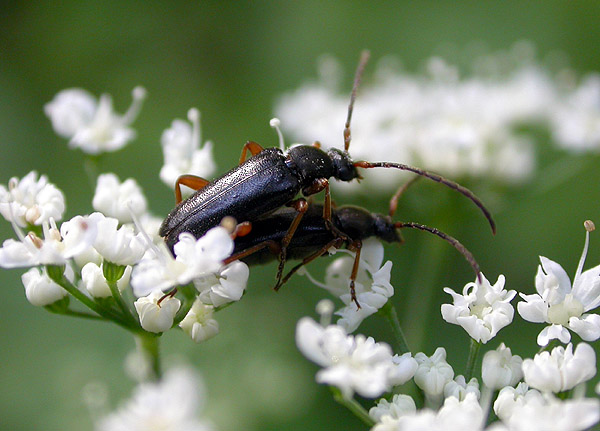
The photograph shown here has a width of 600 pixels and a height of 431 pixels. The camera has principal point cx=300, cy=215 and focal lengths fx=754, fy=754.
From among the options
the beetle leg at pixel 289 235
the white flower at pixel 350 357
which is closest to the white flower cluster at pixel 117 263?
the beetle leg at pixel 289 235

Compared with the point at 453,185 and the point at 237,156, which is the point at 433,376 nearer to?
the point at 453,185

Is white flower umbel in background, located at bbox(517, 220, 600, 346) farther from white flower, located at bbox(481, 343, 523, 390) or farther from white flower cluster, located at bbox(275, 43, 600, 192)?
white flower cluster, located at bbox(275, 43, 600, 192)

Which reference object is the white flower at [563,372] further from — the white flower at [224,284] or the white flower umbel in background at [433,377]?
the white flower at [224,284]

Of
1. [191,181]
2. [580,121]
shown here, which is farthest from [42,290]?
[580,121]

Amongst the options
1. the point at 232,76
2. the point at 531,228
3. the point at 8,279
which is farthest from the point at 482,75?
the point at 8,279

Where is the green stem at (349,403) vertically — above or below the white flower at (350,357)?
below

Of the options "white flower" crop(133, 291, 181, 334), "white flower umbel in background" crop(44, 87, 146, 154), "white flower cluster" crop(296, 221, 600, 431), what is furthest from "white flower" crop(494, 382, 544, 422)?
"white flower umbel in background" crop(44, 87, 146, 154)
